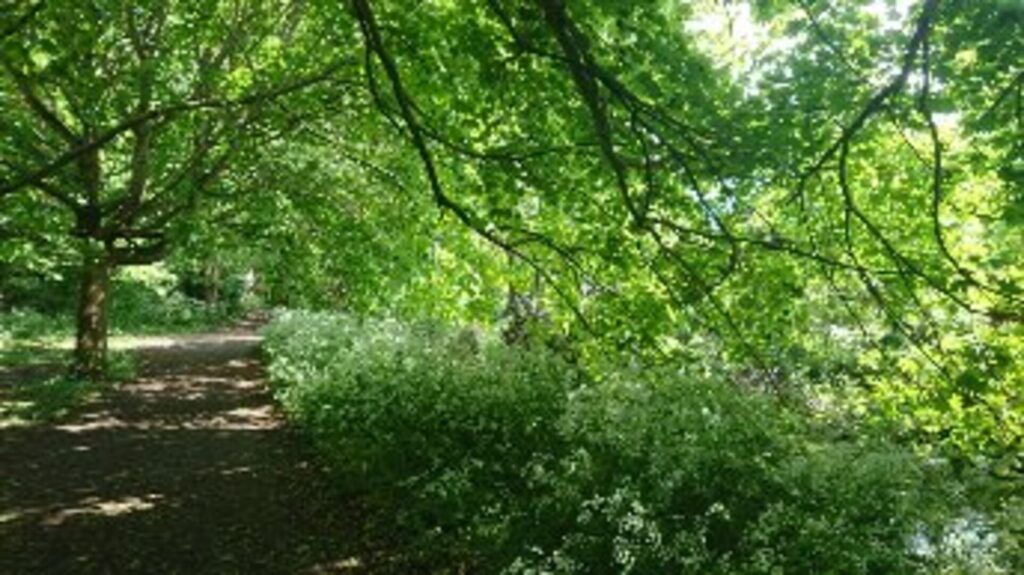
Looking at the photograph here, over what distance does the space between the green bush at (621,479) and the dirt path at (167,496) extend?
92 centimetres

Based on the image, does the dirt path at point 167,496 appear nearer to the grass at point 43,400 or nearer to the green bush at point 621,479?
the grass at point 43,400

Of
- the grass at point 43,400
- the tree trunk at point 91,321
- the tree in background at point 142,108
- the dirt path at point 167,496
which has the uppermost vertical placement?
the tree in background at point 142,108

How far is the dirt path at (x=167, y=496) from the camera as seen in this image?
8.97 m

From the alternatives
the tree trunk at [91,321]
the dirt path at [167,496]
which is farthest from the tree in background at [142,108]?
the dirt path at [167,496]

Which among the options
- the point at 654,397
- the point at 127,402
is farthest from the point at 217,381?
the point at 654,397

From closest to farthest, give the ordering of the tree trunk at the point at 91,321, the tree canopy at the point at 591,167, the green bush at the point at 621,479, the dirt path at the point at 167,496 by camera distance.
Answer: the tree canopy at the point at 591,167, the green bush at the point at 621,479, the dirt path at the point at 167,496, the tree trunk at the point at 91,321

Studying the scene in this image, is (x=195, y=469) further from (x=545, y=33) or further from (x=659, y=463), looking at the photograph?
(x=545, y=33)

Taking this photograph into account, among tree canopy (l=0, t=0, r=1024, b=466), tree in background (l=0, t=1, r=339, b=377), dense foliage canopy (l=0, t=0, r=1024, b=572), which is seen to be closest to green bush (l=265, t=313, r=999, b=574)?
dense foliage canopy (l=0, t=0, r=1024, b=572)

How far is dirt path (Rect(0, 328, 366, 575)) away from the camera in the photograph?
897cm

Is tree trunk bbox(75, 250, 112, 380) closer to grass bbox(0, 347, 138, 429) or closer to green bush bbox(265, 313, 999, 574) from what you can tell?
grass bbox(0, 347, 138, 429)

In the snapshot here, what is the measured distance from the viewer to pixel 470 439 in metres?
10.3

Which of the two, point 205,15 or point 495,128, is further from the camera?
point 205,15

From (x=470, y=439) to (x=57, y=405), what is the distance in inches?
397

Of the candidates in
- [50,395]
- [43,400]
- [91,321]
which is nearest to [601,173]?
[43,400]
